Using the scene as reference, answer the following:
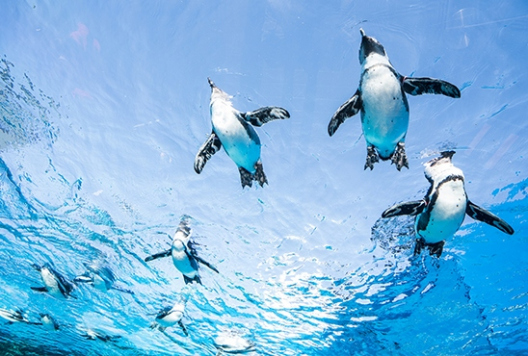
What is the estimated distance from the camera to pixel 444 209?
4.29m

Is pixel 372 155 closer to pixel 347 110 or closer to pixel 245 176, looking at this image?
pixel 347 110

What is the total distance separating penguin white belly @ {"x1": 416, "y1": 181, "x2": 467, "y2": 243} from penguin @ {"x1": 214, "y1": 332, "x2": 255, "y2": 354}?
57.3 ft

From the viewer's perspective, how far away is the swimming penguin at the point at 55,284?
17.2 m

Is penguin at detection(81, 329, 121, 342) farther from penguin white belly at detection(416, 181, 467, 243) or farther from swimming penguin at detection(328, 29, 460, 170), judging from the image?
swimming penguin at detection(328, 29, 460, 170)

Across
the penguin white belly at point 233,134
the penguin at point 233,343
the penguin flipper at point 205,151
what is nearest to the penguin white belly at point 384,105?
the penguin white belly at point 233,134

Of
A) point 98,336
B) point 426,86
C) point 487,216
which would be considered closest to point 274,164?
point 426,86

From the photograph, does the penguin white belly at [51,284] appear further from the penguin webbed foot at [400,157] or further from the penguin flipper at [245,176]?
the penguin webbed foot at [400,157]

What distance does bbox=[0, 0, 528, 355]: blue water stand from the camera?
22.3 feet

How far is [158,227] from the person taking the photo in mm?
12297

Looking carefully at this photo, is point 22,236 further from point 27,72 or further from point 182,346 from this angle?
point 182,346

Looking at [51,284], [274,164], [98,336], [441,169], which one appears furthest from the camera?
[98,336]

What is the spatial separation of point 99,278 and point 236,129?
15.5 meters

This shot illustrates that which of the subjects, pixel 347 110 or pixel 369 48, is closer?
pixel 369 48

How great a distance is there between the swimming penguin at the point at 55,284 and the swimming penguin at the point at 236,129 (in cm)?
A: 1667
